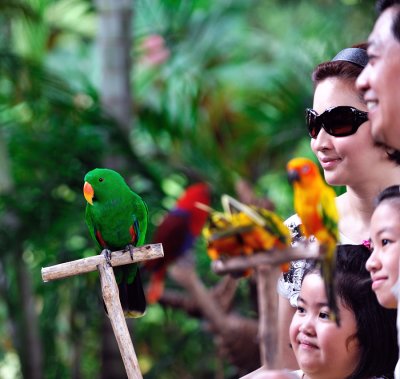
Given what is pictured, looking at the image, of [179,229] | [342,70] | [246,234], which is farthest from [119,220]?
[179,229]

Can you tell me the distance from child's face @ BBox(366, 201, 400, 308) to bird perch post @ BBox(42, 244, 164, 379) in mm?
487

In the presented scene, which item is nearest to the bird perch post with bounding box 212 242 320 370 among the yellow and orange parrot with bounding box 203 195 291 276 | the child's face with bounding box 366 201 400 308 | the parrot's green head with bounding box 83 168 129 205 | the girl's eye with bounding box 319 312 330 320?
the yellow and orange parrot with bounding box 203 195 291 276

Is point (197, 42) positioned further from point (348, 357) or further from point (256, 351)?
point (348, 357)

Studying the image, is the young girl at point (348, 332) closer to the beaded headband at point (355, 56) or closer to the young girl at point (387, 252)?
the young girl at point (387, 252)

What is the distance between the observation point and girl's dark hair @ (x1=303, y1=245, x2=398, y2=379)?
1.81 meters

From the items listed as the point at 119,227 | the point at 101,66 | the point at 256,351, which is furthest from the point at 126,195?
the point at 101,66

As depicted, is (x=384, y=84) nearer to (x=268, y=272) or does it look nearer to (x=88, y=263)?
(x=268, y=272)

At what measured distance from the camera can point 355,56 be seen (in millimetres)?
1989

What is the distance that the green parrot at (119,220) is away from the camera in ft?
6.47

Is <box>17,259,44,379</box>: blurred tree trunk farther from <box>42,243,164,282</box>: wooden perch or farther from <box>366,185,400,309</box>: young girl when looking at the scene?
<box>366,185,400,309</box>: young girl

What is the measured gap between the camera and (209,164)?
18.4 feet

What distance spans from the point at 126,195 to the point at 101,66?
3353mm

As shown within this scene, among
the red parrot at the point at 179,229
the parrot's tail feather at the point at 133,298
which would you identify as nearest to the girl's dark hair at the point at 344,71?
the parrot's tail feather at the point at 133,298

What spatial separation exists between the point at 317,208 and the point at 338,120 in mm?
544
